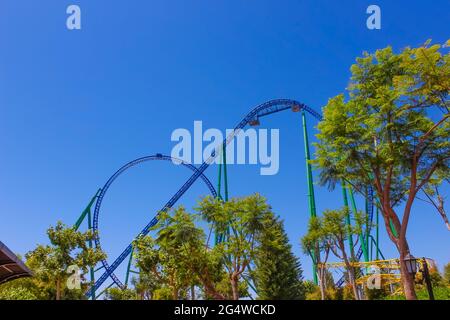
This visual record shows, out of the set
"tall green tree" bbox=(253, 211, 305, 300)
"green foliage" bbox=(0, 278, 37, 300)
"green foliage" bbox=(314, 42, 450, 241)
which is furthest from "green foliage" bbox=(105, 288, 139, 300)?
"green foliage" bbox=(314, 42, 450, 241)

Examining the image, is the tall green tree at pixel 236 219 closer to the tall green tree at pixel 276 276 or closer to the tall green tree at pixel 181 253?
the tall green tree at pixel 181 253

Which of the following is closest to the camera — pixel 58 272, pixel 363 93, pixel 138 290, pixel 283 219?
pixel 363 93

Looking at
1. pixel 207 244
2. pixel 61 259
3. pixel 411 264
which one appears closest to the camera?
pixel 411 264

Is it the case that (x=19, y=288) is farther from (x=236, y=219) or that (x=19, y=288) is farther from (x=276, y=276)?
(x=276, y=276)

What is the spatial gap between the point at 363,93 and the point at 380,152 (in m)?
2.32

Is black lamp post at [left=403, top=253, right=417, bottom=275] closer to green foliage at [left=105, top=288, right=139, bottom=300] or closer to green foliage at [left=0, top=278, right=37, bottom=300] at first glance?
green foliage at [left=0, top=278, right=37, bottom=300]

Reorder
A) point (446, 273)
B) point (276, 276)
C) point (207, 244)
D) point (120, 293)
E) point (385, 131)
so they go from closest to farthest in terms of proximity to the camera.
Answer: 1. point (385, 131)
2. point (207, 244)
3. point (276, 276)
4. point (446, 273)
5. point (120, 293)

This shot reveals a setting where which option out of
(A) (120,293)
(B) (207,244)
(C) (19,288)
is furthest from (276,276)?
(C) (19,288)

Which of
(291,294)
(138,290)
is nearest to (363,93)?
(291,294)

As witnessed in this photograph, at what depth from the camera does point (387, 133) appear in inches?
489

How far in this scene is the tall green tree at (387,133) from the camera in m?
11.5
